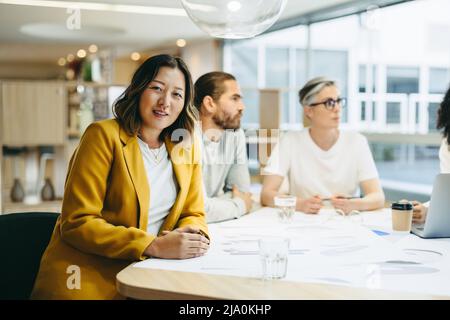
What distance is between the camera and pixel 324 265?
1481 mm

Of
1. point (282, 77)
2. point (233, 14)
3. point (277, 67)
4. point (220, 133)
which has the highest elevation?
point (277, 67)

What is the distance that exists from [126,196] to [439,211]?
0.99 meters

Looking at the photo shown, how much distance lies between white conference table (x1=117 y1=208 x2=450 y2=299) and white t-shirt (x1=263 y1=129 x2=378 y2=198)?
2.36 ft

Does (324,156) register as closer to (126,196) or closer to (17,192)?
(126,196)

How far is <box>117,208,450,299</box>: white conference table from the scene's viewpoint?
126 cm

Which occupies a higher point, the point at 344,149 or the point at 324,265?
the point at 344,149

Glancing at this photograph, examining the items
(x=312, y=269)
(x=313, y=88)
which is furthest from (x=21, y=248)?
(x=313, y=88)

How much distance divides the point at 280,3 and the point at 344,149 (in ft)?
3.73

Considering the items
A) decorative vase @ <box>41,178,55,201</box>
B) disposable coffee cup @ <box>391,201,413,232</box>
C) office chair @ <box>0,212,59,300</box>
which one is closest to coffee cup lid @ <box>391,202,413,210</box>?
disposable coffee cup @ <box>391,201,413,232</box>

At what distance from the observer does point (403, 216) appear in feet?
6.42

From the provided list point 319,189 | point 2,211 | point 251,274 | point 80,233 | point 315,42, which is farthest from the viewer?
point 315,42

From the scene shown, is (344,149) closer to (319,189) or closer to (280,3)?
(319,189)

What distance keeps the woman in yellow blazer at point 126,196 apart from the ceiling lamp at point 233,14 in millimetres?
165
